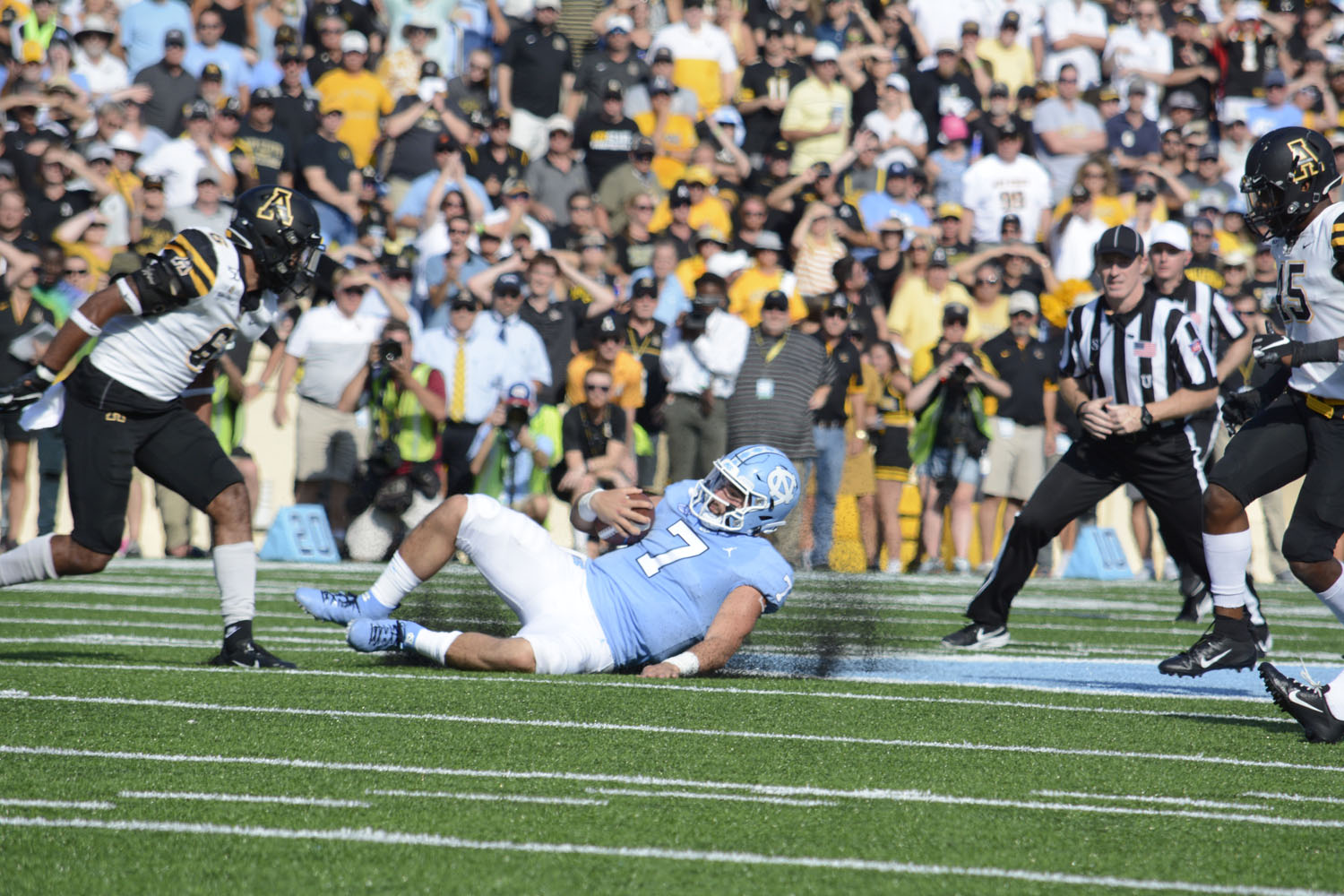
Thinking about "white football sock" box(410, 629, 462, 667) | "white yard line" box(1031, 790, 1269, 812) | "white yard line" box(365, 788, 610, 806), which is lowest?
"white yard line" box(1031, 790, 1269, 812)

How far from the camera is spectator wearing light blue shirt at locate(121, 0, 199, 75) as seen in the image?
15.9 metres

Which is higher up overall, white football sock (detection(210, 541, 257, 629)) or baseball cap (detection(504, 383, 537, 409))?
baseball cap (detection(504, 383, 537, 409))

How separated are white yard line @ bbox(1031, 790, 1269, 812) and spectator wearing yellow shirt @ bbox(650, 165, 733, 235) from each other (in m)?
11.2

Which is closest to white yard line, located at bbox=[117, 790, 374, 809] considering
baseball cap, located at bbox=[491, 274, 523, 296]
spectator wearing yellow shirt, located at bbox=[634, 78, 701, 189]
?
baseball cap, located at bbox=[491, 274, 523, 296]

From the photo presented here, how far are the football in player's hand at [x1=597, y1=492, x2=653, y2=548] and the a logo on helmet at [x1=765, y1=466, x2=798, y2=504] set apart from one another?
0.50 meters

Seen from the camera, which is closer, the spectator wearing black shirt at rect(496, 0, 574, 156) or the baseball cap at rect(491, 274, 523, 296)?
the baseball cap at rect(491, 274, 523, 296)

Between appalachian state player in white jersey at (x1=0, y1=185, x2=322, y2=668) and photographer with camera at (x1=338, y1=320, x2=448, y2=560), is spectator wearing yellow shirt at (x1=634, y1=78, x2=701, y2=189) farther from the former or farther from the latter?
appalachian state player in white jersey at (x1=0, y1=185, x2=322, y2=668)

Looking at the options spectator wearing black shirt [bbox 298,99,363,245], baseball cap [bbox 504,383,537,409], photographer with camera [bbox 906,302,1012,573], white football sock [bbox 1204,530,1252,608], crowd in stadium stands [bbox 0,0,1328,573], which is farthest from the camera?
spectator wearing black shirt [bbox 298,99,363,245]

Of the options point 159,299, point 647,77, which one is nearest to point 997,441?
point 647,77

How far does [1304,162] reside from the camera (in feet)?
19.7

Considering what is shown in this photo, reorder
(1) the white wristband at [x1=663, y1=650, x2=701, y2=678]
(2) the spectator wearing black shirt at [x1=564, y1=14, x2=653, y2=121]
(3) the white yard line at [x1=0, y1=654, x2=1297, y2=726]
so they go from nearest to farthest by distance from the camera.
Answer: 1. (3) the white yard line at [x1=0, y1=654, x2=1297, y2=726]
2. (1) the white wristband at [x1=663, y1=650, x2=701, y2=678]
3. (2) the spectator wearing black shirt at [x1=564, y1=14, x2=653, y2=121]

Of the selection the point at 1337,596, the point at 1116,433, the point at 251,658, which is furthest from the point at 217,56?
the point at 1337,596

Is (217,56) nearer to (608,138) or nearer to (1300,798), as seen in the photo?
(608,138)

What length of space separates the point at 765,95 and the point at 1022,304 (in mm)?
4195
